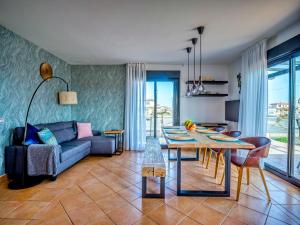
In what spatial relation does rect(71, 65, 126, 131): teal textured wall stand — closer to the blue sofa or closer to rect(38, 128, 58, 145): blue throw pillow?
the blue sofa

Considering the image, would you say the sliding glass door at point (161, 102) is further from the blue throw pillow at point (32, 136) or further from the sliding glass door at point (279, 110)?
the blue throw pillow at point (32, 136)

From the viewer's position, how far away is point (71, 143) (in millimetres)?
3604

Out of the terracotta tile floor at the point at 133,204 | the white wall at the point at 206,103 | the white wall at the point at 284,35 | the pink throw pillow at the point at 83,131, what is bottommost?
the terracotta tile floor at the point at 133,204

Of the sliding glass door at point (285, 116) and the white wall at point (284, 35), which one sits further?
the sliding glass door at point (285, 116)

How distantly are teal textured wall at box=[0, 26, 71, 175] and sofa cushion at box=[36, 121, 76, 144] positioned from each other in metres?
0.26

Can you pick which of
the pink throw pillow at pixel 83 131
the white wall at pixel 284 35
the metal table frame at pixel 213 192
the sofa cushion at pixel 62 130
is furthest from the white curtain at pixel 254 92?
the sofa cushion at pixel 62 130

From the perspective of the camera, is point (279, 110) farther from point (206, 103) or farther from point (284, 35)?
point (206, 103)

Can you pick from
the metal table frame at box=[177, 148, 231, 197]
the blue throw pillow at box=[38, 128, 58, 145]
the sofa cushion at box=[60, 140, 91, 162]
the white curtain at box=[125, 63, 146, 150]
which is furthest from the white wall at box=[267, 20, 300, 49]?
the blue throw pillow at box=[38, 128, 58, 145]

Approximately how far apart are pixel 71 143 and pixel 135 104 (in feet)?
6.32

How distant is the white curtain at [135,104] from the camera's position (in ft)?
15.4

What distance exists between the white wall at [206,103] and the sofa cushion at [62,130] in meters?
2.99

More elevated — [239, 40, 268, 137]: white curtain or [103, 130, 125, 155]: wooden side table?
[239, 40, 268, 137]: white curtain

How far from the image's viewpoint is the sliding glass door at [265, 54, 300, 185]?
2.68 metres

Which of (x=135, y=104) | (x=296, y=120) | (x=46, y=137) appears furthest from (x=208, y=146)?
(x=135, y=104)
